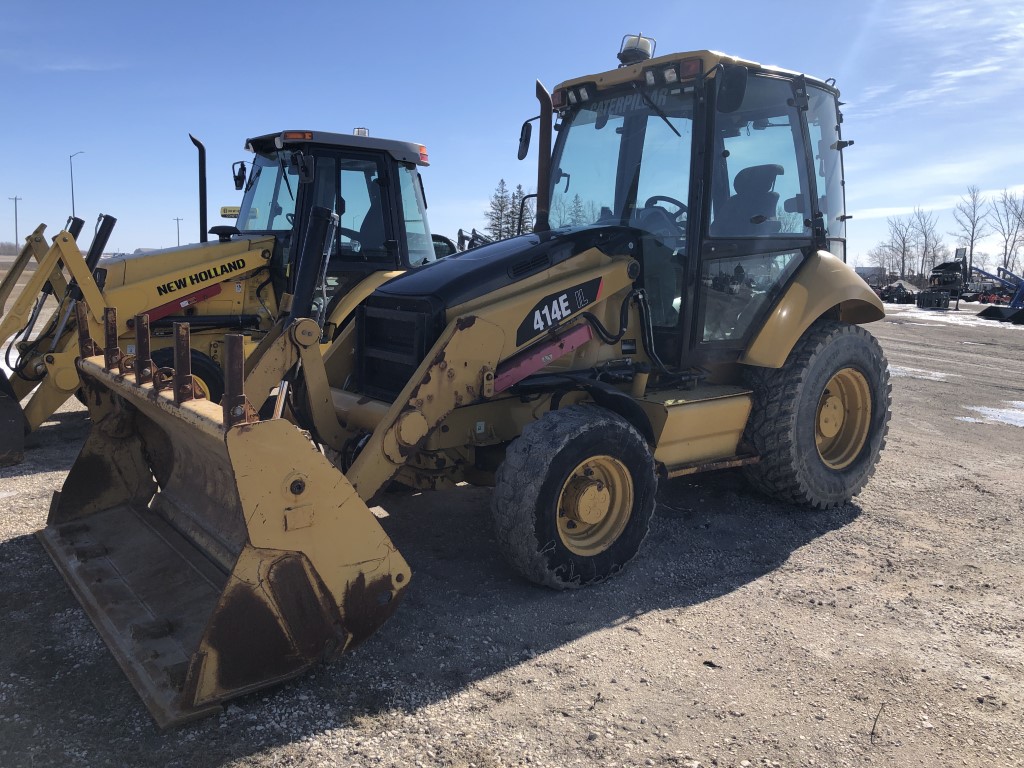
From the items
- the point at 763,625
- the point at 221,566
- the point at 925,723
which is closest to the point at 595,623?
the point at 763,625

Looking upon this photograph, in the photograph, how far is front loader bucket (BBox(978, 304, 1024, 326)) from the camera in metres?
23.7

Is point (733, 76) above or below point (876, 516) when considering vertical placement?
above

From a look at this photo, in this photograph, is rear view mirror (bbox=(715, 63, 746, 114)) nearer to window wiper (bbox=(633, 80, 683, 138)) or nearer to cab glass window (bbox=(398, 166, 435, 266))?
window wiper (bbox=(633, 80, 683, 138))

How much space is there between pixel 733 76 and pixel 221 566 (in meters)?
3.71

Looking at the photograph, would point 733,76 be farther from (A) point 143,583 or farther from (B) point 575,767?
(A) point 143,583

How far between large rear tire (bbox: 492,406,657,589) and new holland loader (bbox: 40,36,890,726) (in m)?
0.01

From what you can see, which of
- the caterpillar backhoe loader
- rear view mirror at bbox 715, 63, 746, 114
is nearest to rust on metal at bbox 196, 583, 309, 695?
rear view mirror at bbox 715, 63, 746, 114

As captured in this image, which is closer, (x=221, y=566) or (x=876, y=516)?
(x=221, y=566)

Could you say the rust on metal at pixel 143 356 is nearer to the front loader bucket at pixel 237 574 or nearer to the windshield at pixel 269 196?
the front loader bucket at pixel 237 574

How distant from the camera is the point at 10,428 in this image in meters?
6.23

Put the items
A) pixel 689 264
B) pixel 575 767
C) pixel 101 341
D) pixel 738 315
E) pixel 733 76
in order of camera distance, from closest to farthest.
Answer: pixel 575 767, pixel 733 76, pixel 689 264, pixel 738 315, pixel 101 341

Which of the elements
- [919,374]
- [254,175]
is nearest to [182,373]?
[254,175]

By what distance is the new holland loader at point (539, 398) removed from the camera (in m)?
3.03

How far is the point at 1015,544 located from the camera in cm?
495
